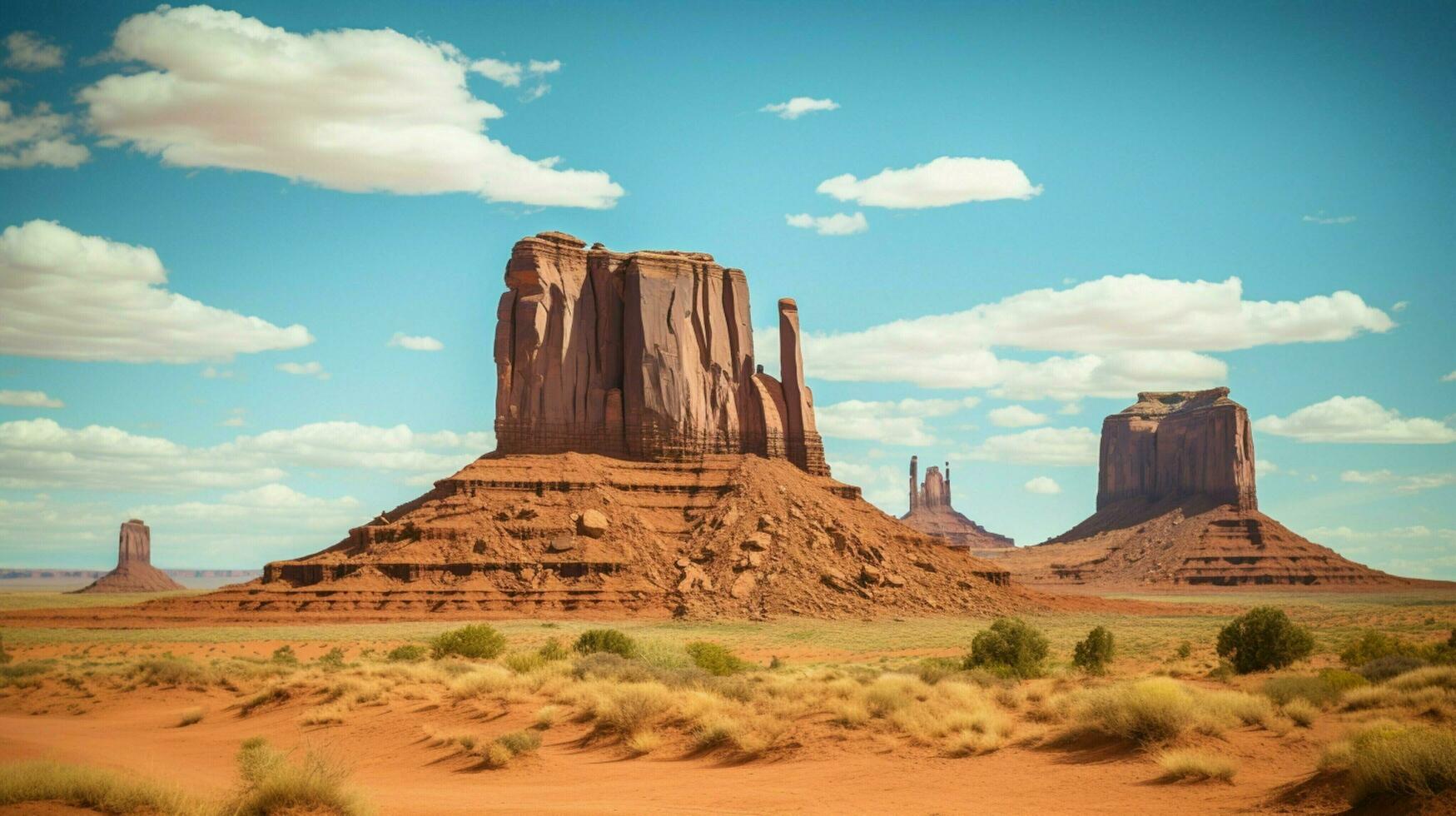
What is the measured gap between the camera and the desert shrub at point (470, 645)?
40531 mm

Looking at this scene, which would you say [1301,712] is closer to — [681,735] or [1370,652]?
[681,735]

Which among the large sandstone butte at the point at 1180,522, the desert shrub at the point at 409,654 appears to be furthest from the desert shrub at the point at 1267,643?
the large sandstone butte at the point at 1180,522

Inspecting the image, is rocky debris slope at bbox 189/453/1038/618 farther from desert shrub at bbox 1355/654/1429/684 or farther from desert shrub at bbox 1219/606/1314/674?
desert shrub at bbox 1355/654/1429/684

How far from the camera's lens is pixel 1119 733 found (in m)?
19.2

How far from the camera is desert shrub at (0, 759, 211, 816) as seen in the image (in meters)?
13.7

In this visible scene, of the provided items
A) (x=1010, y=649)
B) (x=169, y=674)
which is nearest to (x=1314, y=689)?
(x=1010, y=649)

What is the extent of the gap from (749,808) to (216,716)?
18208mm

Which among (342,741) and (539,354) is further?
(539,354)

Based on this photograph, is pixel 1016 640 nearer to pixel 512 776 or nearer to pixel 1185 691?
pixel 1185 691

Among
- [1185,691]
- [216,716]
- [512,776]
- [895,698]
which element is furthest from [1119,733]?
[216,716]

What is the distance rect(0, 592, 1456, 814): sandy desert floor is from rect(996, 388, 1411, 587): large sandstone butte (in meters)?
93.5

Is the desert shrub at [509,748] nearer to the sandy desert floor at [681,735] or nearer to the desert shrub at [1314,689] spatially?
the sandy desert floor at [681,735]

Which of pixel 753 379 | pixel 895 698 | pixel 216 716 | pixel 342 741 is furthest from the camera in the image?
pixel 753 379

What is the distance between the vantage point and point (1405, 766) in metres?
13.8
